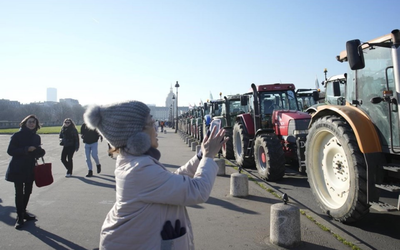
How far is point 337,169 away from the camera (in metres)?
5.00

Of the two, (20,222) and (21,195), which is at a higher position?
(21,195)

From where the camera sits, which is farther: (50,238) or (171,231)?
(50,238)

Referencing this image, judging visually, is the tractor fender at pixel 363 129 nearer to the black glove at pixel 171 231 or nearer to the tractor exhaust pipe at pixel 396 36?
the tractor exhaust pipe at pixel 396 36

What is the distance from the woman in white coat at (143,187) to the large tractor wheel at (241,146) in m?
8.03

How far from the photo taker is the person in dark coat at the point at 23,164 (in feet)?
17.1

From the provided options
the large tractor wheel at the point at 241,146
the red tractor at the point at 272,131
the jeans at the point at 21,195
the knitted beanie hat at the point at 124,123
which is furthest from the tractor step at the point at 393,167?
the large tractor wheel at the point at 241,146

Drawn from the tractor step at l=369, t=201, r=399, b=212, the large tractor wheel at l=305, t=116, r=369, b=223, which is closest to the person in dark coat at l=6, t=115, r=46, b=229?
the large tractor wheel at l=305, t=116, r=369, b=223

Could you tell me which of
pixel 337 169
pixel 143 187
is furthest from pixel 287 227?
pixel 143 187

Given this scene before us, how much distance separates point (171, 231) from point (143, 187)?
35 cm

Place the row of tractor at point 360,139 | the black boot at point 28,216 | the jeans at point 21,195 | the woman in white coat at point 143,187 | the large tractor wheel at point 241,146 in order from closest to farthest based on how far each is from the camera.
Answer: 1. the woman in white coat at point 143,187
2. the row of tractor at point 360,139
3. the jeans at point 21,195
4. the black boot at point 28,216
5. the large tractor wheel at point 241,146

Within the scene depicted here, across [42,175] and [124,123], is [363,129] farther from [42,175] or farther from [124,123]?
[42,175]

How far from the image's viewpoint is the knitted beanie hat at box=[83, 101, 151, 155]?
1950 millimetres

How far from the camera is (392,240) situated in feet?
13.9

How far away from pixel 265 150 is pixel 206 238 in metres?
3.93
